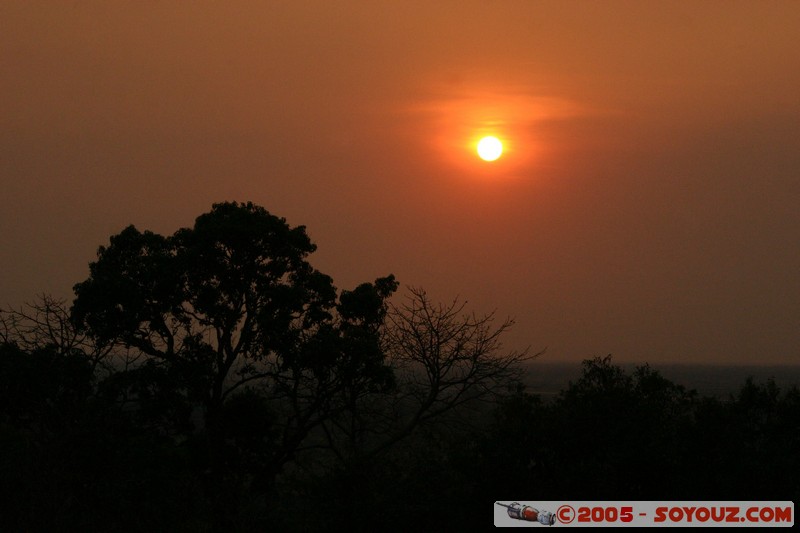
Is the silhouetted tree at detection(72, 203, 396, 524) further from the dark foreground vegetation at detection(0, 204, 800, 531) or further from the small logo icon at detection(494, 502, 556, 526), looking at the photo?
the small logo icon at detection(494, 502, 556, 526)

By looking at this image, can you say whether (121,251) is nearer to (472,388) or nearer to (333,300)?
(333,300)

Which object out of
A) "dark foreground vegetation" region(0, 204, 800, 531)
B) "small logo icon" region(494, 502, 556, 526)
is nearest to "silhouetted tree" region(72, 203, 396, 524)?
"dark foreground vegetation" region(0, 204, 800, 531)

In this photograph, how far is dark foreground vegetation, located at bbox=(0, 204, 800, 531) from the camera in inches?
1033

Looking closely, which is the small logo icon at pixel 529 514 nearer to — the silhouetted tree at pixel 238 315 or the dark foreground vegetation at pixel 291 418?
the dark foreground vegetation at pixel 291 418

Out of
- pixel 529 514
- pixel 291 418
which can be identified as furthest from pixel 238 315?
pixel 529 514

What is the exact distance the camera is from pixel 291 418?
3656 centimetres

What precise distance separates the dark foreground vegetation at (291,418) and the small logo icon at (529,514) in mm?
1430

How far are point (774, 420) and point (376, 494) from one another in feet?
50.1

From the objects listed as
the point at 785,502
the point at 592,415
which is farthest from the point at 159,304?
the point at 785,502

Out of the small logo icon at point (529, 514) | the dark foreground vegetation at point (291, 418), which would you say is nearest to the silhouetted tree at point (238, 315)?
the dark foreground vegetation at point (291, 418)

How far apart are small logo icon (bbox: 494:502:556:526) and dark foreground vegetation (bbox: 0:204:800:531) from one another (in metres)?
1.43

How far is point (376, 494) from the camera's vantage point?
2608 centimetres

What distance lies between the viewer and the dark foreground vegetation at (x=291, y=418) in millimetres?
26234

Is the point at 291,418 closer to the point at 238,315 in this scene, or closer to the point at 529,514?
the point at 238,315
